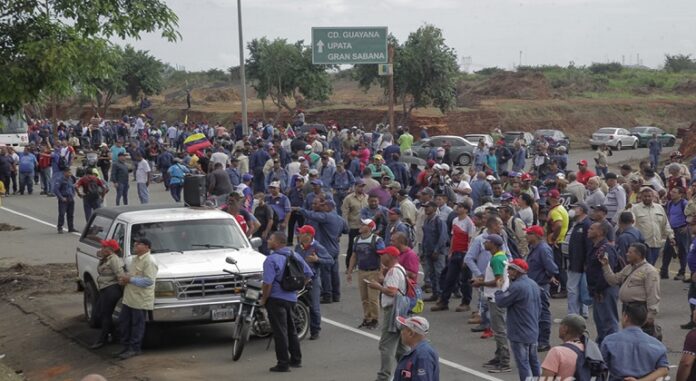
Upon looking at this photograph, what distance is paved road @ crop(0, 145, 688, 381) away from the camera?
Answer: 12.5 meters

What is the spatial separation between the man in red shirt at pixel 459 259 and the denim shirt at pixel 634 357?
23.5 ft

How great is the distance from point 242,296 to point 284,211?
6187 millimetres

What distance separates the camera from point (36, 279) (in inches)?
759

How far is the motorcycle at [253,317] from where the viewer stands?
508 inches

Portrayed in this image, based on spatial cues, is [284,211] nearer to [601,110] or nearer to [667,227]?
[667,227]

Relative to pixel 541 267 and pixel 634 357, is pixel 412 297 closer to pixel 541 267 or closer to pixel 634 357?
pixel 541 267

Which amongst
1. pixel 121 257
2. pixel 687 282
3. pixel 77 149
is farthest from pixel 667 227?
pixel 77 149

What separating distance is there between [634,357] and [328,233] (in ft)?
27.9

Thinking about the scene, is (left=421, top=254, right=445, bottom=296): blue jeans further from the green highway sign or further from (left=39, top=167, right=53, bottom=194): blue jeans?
the green highway sign

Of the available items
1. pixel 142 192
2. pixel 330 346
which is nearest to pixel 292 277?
pixel 330 346

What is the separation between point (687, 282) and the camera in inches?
711

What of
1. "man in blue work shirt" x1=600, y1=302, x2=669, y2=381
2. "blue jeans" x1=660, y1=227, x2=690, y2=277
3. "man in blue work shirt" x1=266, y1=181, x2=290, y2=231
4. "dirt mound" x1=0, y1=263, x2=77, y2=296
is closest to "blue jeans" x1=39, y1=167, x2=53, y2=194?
"dirt mound" x1=0, y1=263, x2=77, y2=296

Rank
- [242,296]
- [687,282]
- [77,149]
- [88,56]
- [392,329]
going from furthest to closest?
[77,149] → [687,282] → [88,56] → [242,296] → [392,329]

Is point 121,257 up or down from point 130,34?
down
